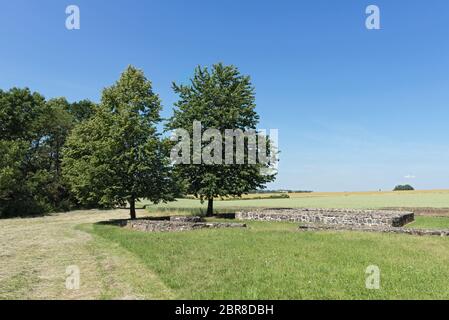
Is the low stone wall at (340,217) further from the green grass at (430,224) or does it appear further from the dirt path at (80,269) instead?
the dirt path at (80,269)

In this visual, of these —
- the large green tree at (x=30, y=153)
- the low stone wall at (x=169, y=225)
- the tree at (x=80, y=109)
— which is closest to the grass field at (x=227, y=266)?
the low stone wall at (x=169, y=225)

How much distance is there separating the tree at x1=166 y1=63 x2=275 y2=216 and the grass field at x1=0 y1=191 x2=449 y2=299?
16.2 metres

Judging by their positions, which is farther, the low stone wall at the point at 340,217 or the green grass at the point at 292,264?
the low stone wall at the point at 340,217

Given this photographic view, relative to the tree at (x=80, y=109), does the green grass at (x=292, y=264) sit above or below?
below

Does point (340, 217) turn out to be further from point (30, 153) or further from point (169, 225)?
point (30, 153)

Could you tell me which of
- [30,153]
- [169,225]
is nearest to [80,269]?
[169,225]

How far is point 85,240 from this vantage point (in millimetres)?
21734

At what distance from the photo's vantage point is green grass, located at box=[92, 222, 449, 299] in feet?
33.1

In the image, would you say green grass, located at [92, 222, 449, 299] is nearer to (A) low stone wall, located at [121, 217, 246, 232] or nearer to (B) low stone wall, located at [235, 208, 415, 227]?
(A) low stone wall, located at [121, 217, 246, 232]

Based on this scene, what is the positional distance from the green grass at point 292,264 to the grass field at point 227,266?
0.03m

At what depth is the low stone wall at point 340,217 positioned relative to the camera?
29859mm

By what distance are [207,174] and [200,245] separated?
1942cm

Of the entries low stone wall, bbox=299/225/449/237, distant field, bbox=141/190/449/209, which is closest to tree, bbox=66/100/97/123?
distant field, bbox=141/190/449/209

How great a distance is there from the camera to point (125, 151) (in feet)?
103
